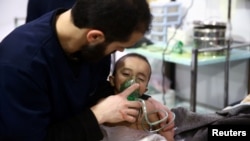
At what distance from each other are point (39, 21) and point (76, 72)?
0.70 feet

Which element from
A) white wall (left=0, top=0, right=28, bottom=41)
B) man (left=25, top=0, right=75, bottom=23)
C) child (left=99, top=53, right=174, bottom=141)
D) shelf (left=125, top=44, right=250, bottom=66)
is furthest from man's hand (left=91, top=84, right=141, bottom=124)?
white wall (left=0, top=0, right=28, bottom=41)

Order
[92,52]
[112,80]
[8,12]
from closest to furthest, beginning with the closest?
[92,52] < [112,80] < [8,12]

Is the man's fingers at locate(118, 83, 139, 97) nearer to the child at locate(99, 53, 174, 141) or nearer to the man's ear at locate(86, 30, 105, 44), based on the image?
the child at locate(99, 53, 174, 141)

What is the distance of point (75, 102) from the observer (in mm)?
1207

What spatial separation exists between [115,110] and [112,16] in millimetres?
345

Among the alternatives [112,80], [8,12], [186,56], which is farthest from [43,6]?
[8,12]

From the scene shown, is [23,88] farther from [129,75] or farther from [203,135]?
[203,135]

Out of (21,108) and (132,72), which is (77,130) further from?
(132,72)

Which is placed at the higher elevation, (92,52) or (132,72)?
(92,52)

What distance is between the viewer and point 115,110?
4.03ft

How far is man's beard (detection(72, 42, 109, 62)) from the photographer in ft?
3.76

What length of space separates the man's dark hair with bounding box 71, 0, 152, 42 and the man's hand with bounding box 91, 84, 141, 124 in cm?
25

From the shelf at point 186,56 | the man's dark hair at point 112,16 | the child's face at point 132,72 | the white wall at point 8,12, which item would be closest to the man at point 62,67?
the man's dark hair at point 112,16

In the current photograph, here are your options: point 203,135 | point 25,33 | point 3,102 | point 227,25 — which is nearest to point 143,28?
point 25,33
